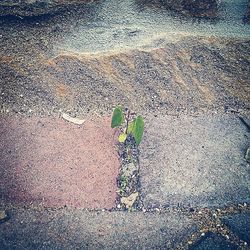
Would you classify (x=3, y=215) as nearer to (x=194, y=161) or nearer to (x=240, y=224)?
(x=194, y=161)

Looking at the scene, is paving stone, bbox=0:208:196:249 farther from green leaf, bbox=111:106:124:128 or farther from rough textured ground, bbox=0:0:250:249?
green leaf, bbox=111:106:124:128

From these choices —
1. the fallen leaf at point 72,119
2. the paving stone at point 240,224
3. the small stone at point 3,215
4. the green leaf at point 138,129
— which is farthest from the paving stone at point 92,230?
the fallen leaf at point 72,119

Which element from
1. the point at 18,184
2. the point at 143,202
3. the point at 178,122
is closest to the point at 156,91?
the point at 178,122

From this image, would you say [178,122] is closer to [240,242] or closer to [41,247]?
[240,242]

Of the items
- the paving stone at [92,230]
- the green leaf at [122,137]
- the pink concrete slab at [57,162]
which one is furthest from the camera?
the green leaf at [122,137]

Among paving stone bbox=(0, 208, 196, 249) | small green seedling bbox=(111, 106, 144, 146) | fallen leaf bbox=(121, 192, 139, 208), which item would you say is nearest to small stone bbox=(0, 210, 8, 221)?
paving stone bbox=(0, 208, 196, 249)

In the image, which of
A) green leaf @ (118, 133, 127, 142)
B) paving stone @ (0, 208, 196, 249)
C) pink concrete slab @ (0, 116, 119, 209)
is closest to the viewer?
paving stone @ (0, 208, 196, 249)

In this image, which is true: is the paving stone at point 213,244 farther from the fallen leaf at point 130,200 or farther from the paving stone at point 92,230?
the fallen leaf at point 130,200
